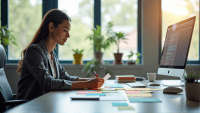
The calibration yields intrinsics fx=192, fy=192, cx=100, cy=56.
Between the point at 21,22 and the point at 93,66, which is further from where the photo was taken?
the point at 21,22

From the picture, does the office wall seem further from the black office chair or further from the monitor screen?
the black office chair

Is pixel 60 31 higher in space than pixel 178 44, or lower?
higher

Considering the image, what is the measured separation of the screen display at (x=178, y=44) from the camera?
130 cm

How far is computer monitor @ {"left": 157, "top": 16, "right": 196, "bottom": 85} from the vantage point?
1.30m

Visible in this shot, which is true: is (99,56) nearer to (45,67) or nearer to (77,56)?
(77,56)

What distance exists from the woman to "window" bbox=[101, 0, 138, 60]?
180cm

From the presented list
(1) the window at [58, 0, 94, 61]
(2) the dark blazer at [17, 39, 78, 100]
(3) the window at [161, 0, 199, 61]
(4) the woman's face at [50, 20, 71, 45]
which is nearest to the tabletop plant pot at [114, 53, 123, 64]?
(1) the window at [58, 0, 94, 61]

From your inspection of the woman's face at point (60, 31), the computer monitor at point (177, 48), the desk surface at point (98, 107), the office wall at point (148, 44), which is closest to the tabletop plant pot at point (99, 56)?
the office wall at point (148, 44)

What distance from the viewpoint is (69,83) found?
138cm

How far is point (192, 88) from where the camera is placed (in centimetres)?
93

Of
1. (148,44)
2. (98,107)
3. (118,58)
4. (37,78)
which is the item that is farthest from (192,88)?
(148,44)

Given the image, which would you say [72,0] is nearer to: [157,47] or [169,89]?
[157,47]

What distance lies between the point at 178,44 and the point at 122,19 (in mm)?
2203

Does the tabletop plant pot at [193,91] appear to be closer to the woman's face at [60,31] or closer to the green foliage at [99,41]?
the woman's face at [60,31]
